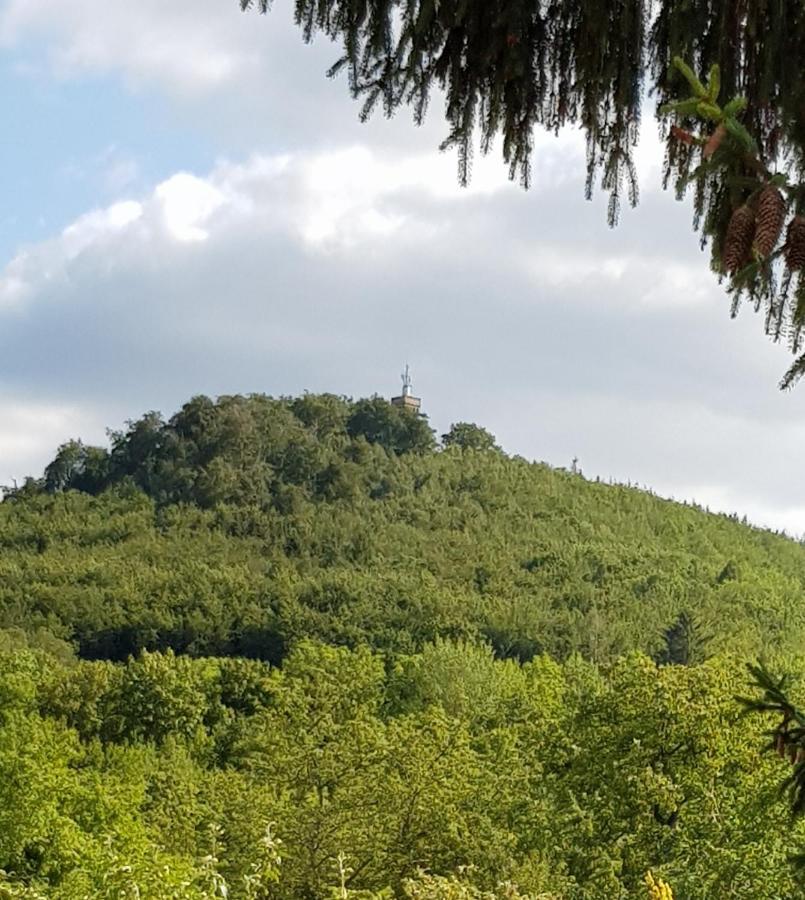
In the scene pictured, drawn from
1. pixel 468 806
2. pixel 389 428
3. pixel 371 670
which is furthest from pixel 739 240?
pixel 389 428

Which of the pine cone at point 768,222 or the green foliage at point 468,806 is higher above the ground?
the pine cone at point 768,222

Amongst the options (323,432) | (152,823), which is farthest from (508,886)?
(323,432)

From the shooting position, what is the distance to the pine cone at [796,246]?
3.69 meters

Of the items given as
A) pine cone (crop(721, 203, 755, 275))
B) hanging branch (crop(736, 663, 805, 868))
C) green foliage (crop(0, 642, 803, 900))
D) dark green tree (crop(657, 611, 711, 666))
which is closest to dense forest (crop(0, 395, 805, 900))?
green foliage (crop(0, 642, 803, 900))

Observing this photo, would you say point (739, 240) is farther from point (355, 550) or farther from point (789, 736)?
point (355, 550)

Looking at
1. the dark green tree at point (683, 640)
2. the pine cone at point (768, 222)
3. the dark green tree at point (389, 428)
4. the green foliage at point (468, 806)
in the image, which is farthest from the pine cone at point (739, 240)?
the dark green tree at point (389, 428)

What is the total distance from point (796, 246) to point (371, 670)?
41.1 metres

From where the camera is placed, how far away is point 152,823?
30.1 meters

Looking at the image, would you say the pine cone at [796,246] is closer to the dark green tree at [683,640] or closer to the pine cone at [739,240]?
the pine cone at [739,240]

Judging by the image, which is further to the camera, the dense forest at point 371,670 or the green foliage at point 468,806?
the dense forest at point 371,670

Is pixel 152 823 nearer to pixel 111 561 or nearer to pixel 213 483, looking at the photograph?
pixel 111 561

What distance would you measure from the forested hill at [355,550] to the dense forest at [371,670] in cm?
29

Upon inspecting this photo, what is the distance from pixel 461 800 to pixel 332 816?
2266mm

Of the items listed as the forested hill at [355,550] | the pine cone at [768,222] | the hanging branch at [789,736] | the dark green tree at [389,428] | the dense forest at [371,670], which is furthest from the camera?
the dark green tree at [389,428]
